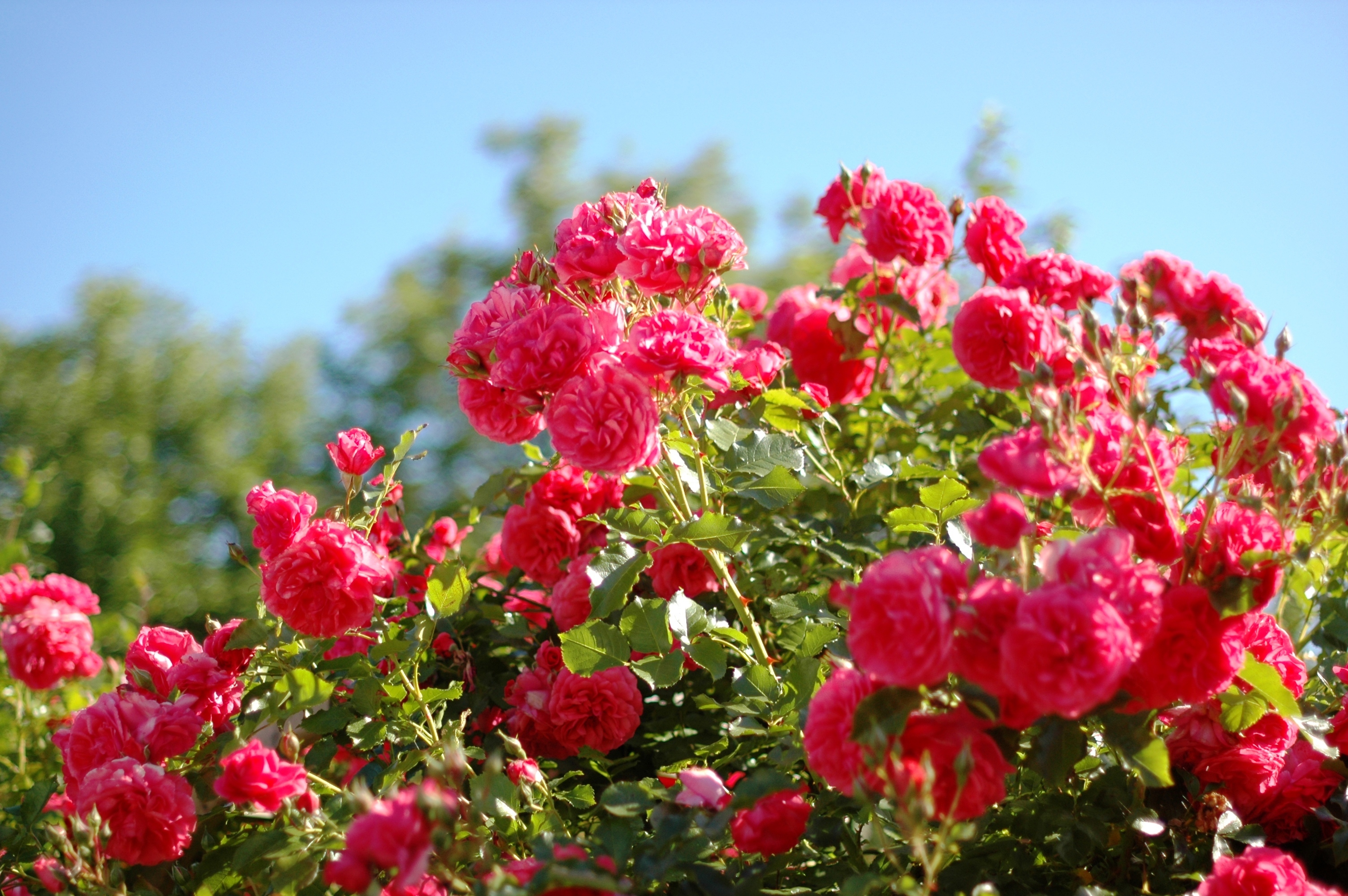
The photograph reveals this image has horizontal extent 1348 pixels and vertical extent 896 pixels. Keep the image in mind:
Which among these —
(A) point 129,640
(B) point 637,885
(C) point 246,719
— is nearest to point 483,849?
(B) point 637,885

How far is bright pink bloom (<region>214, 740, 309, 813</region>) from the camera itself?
41.3 inches

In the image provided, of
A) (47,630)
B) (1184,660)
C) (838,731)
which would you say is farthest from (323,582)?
(47,630)

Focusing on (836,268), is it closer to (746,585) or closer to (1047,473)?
(746,585)

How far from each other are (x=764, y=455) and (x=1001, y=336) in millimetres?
405

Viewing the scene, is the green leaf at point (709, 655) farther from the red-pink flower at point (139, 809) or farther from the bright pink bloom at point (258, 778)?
the red-pink flower at point (139, 809)

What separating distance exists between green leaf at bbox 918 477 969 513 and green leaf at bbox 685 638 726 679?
1.08 ft

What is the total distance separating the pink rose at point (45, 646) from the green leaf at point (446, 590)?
1.12 meters

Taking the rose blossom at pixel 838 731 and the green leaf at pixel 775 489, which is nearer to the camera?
the rose blossom at pixel 838 731

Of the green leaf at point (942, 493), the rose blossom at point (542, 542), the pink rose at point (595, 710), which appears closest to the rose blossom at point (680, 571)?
the pink rose at point (595, 710)

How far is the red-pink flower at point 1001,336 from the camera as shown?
1481 mm

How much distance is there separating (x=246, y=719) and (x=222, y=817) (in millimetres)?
178

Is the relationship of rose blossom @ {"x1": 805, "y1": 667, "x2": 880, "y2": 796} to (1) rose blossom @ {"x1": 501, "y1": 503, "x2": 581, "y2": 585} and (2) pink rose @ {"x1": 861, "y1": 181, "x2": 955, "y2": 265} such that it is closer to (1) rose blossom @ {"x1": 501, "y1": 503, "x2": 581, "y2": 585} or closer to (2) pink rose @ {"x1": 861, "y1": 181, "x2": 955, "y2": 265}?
(1) rose blossom @ {"x1": 501, "y1": 503, "x2": 581, "y2": 585}

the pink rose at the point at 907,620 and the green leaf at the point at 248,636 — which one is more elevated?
the green leaf at the point at 248,636

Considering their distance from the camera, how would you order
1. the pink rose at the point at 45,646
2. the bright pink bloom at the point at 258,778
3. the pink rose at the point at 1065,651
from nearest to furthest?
the pink rose at the point at 1065,651
the bright pink bloom at the point at 258,778
the pink rose at the point at 45,646
